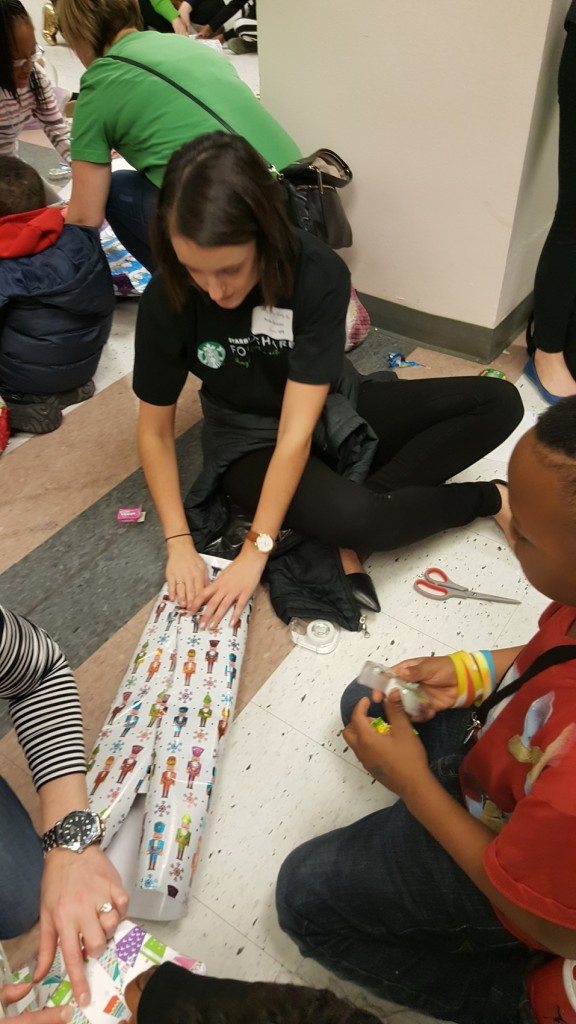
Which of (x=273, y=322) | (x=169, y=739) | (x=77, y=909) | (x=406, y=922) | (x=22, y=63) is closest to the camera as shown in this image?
(x=77, y=909)

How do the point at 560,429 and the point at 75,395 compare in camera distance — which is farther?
the point at 75,395

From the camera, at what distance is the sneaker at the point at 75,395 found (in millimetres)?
1990

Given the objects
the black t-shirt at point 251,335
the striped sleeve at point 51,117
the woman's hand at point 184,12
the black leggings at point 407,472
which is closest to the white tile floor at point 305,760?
the black leggings at point 407,472

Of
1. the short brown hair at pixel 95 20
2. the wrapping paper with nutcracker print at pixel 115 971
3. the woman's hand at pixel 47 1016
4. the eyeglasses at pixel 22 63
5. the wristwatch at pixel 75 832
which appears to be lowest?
the wrapping paper with nutcracker print at pixel 115 971

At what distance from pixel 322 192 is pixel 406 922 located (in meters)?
1.65

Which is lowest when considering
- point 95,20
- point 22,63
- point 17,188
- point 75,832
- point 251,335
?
point 75,832

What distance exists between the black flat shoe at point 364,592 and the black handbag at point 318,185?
2.78 ft

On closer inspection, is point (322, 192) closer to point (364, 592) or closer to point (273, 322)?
point (273, 322)

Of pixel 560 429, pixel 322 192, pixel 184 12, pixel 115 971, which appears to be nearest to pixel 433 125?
pixel 322 192

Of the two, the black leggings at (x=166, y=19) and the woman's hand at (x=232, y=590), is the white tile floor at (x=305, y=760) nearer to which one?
the woman's hand at (x=232, y=590)

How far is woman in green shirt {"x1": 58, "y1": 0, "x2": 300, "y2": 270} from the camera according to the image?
64.9 inches

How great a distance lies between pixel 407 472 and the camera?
1.49 metres

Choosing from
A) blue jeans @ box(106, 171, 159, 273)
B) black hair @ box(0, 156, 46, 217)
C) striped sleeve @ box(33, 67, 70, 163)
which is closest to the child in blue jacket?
black hair @ box(0, 156, 46, 217)

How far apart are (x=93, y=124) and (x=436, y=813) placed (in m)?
1.74
